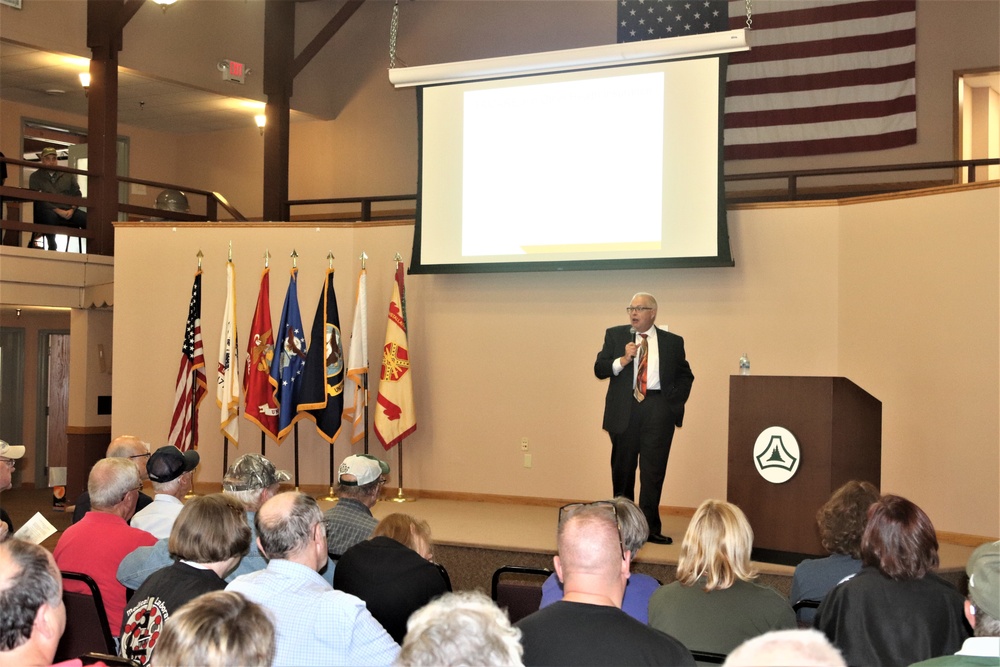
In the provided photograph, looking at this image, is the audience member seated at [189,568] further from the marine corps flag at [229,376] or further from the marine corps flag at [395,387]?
the marine corps flag at [229,376]

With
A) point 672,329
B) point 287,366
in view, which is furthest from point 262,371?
point 672,329

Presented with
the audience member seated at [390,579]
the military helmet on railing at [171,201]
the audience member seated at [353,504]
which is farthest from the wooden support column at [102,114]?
the audience member seated at [390,579]

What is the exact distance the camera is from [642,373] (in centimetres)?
571

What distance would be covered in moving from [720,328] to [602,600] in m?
5.41

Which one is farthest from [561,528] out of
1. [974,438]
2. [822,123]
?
[822,123]

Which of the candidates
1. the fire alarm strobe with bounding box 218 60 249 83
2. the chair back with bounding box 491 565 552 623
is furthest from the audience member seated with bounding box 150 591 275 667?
the fire alarm strobe with bounding box 218 60 249 83

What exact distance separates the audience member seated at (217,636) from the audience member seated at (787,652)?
0.76m

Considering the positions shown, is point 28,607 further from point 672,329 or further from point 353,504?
point 672,329

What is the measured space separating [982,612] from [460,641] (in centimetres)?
119

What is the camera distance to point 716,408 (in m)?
7.30

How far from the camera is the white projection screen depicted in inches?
269

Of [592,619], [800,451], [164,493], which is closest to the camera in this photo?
[592,619]

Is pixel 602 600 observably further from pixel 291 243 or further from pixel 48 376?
pixel 48 376

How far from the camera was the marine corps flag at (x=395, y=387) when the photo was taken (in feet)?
25.3
